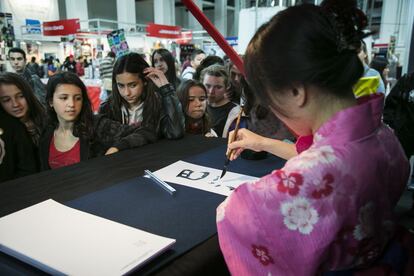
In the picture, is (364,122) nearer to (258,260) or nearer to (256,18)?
(258,260)

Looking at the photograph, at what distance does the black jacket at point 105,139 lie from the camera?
→ 126 cm

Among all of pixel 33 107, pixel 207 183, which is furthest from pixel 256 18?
pixel 207 183

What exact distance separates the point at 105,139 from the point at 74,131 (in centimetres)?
12

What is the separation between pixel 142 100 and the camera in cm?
142

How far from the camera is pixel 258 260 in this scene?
0.48 metres

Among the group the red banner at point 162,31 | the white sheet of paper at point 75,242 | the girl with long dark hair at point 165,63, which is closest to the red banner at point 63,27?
the red banner at point 162,31

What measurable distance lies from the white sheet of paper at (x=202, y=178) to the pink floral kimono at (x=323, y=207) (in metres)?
0.29

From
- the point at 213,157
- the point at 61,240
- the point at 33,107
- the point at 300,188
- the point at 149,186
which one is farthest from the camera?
the point at 33,107

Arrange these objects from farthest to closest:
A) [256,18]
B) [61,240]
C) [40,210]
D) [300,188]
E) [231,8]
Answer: [231,8], [256,18], [40,210], [61,240], [300,188]

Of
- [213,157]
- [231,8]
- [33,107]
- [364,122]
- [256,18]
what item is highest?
[231,8]

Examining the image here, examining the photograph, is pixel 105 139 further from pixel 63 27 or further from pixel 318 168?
pixel 63 27

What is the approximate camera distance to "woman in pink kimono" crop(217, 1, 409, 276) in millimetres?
436

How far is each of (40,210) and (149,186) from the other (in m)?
0.24

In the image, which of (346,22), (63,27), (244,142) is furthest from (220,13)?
(346,22)
